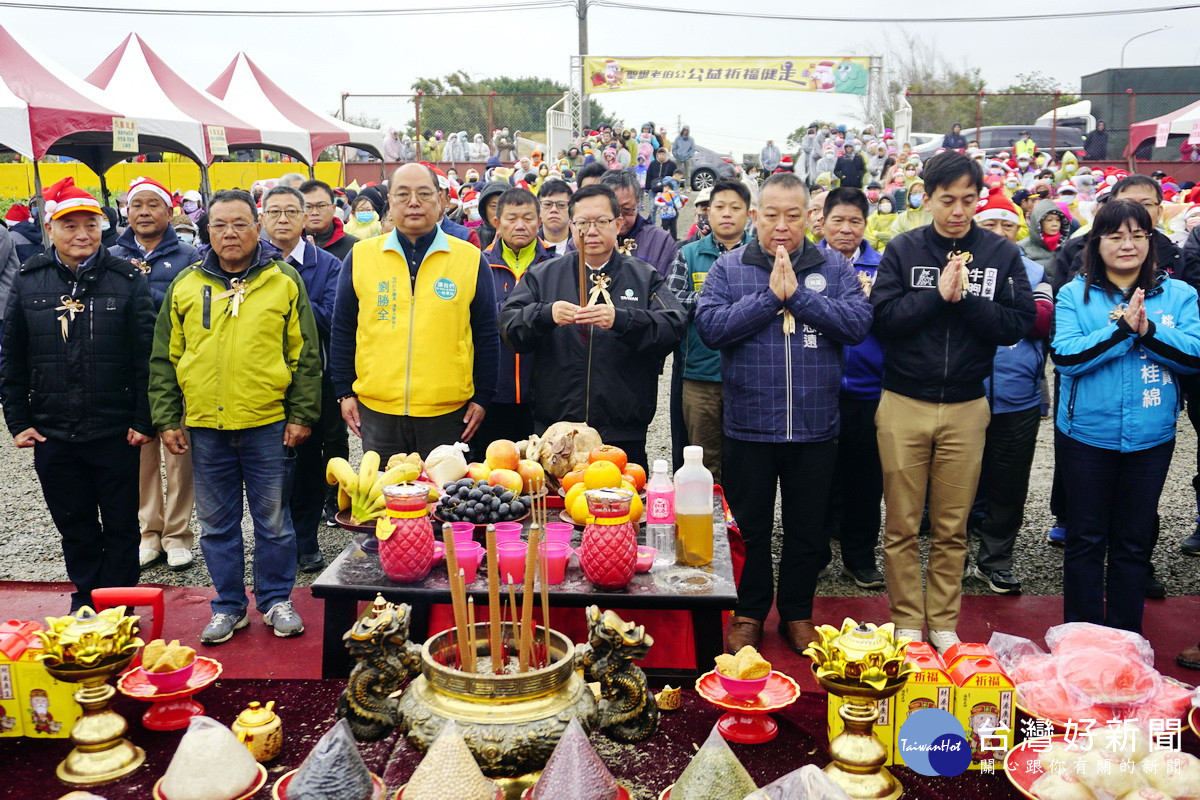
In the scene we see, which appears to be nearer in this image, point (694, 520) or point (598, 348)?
point (694, 520)

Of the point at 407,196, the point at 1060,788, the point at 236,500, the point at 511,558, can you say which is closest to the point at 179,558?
the point at 236,500

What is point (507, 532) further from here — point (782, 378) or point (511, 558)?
point (782, 378)

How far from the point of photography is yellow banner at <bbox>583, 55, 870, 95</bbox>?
21.8 meters

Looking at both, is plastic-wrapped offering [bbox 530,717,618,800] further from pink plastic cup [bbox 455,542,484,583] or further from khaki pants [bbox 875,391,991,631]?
khaki pants [bbox 875,391,991,631]

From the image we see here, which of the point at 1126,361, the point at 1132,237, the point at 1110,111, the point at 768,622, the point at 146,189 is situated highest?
the point at 1110,111

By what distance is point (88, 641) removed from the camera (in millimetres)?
1775

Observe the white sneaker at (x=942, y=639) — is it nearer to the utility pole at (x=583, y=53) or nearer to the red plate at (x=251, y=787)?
the red plate at (x=251, y=787)

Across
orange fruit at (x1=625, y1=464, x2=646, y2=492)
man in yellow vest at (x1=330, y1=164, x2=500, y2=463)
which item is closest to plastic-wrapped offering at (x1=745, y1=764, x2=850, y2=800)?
orange fruit at (x1=625, y1=464, x2=646, y2=492)

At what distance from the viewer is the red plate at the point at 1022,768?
1.69 meters

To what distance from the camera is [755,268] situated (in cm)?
352

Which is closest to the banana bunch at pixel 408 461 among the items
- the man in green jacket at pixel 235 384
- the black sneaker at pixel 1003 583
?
the man in green jacket at pixel 235 384

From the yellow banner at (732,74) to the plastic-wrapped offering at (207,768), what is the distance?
21577mm

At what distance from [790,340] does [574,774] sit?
227cm

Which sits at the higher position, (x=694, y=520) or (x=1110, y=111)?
(x=1110, y=111)
